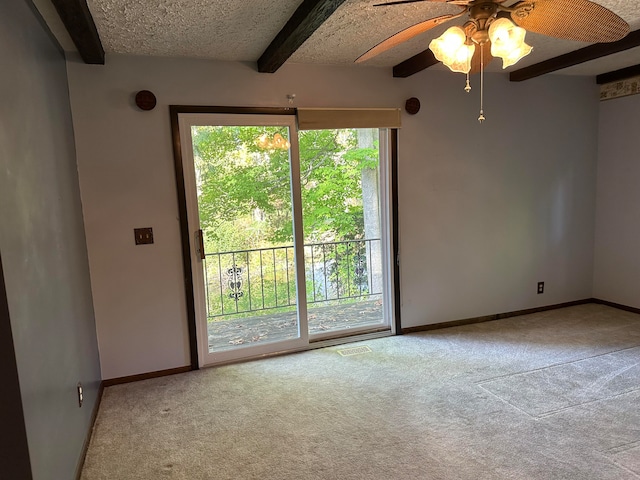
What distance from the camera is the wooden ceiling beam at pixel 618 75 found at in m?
3.76

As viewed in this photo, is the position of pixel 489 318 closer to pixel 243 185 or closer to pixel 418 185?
pixel 418 185

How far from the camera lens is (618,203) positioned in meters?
4.14

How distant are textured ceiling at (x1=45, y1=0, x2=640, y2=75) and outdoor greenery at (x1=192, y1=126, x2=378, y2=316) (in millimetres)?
585

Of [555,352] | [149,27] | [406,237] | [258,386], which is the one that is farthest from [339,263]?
[149,27]

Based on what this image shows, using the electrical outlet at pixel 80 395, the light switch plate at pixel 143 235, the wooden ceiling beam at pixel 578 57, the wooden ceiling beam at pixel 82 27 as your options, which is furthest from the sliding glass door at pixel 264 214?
the wooden ceiling beam at pixel 578 57

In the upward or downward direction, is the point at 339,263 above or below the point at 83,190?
below

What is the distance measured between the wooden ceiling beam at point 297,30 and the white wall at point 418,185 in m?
0.30

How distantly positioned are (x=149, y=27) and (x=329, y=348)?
8.62 ft

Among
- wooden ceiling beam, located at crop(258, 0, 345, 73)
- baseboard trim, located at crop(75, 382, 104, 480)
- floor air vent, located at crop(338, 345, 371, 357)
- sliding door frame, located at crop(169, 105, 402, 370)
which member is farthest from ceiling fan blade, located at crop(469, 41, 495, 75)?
baseboard trim, located at crop(75, 382, 104, 480)

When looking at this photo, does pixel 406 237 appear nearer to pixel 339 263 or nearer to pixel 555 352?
pixel 339 263

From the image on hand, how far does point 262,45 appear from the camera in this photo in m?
2.73

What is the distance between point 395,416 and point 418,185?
197 centimetres

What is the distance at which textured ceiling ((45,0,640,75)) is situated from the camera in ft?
7.01

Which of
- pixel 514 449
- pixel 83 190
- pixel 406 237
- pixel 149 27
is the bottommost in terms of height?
pixel 514 449
